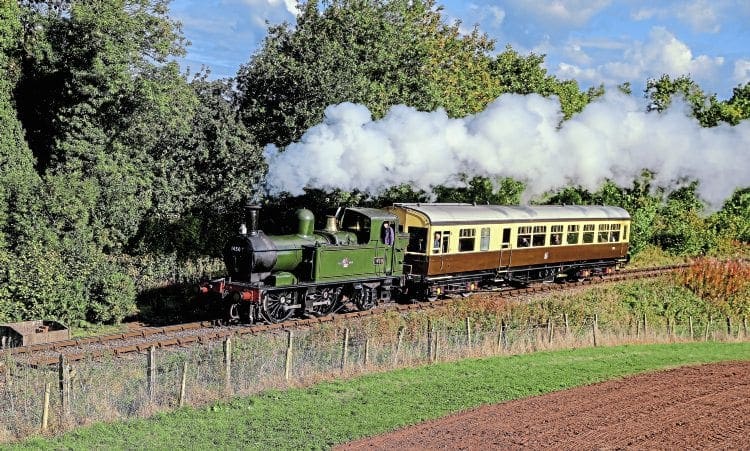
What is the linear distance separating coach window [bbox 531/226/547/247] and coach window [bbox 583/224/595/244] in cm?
278

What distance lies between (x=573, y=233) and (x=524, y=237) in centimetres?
326

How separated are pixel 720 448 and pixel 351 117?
15877 millimetres

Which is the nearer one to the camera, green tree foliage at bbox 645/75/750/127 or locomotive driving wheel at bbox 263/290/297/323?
locomotive driving wheel at bbox 263/290/297/323

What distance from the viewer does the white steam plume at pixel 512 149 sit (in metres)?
23.8

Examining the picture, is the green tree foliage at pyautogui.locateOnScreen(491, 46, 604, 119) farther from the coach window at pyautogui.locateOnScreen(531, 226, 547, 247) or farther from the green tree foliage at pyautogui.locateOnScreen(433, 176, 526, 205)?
the coach window at pyautogui.locateOnScreen(531, 226, 547, 247)

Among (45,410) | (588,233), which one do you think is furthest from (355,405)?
(588,233)

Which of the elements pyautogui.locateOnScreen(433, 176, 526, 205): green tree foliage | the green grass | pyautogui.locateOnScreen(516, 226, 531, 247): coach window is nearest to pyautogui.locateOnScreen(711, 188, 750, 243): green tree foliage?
pyautogui.locateOnScreen(433, 176, 526, 205): green tree foliage

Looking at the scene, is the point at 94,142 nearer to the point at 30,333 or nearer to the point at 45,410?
the point at 30,333

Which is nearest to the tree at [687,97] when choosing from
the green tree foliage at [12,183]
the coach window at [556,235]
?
the coach window at [556,235]

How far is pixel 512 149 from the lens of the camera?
26.5 meters

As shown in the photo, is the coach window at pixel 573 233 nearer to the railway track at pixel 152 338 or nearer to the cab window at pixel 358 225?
the railway track at pixel 152 338

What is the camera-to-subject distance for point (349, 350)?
1892 centimetres

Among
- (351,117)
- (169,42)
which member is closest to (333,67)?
(351,117)

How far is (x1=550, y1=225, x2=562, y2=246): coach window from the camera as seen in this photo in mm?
27922
